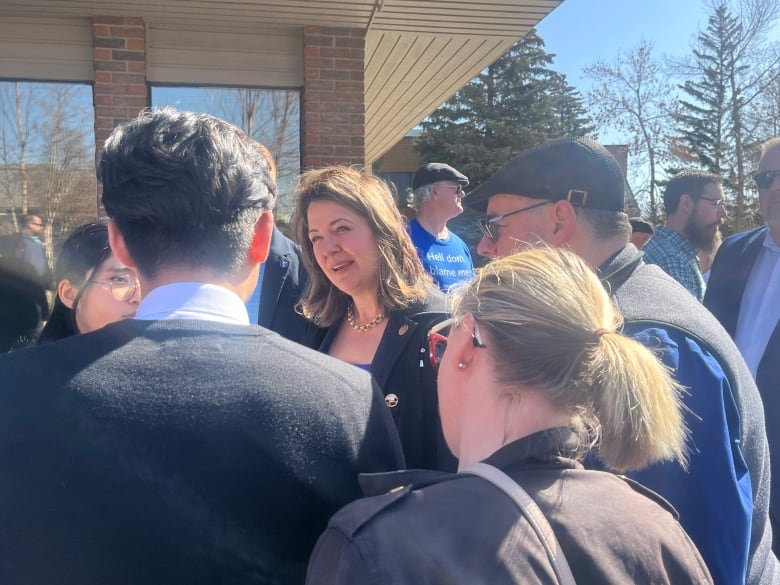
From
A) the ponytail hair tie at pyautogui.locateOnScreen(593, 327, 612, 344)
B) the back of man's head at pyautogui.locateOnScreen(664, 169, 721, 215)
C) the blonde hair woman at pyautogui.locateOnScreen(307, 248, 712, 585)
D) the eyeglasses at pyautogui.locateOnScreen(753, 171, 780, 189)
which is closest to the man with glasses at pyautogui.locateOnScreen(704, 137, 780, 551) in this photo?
the eyeglasses at pyautogui.locateOnScreen(753, 171, 780, 189)

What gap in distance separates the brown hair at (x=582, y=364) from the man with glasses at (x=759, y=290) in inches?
79.1

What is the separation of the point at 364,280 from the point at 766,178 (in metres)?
2.25

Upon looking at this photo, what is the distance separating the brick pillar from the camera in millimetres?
5492

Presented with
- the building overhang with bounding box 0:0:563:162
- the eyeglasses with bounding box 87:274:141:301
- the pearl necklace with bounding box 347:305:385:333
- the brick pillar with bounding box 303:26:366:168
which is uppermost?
the building overhang with bounding box 0:0:563:162

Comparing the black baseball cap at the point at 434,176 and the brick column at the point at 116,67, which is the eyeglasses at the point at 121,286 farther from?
the black baseball cap at the point at 434,176

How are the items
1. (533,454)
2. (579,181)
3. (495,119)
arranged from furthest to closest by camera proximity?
(495,119)
(579,181)
(533,454)

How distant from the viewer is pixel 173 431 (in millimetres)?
1085

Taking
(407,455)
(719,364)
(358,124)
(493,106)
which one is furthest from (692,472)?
(493,106)

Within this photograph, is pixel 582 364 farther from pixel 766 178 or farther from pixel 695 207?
pixel 695 207

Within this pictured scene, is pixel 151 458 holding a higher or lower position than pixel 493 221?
lower

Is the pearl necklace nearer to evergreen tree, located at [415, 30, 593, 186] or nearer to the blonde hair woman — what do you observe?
the blonde hair woman

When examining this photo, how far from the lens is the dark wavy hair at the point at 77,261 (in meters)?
2.48

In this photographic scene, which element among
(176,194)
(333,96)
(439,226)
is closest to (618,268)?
(176,194)

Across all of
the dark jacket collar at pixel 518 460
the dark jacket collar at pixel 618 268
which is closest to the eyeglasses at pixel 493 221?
the dark jacket collar at pixel 618 268
